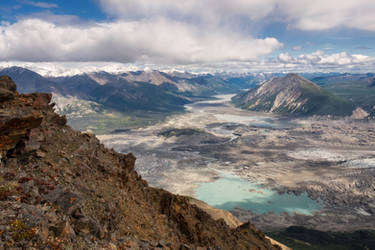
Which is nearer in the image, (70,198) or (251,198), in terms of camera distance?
(70,198)

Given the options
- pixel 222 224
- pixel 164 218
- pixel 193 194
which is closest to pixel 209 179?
pixel 193 194

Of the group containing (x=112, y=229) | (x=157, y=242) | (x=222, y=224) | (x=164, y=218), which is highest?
(x=112, y=229)

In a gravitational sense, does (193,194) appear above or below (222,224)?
below

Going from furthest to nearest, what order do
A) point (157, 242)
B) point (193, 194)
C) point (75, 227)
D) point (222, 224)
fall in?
point (193, 194) → point (222, 224) → point (157, 242) → point (75, 227)

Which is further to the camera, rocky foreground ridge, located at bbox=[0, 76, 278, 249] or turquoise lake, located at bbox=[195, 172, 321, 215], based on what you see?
turquoise lake, located at bbox=[195, 172, 321, 215]

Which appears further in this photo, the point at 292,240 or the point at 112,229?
the point at 292,240

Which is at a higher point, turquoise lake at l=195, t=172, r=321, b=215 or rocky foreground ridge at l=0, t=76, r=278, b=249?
rocky foreground ridge at l=0, t=76, r=278, b=249

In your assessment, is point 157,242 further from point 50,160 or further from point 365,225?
point 365,225
